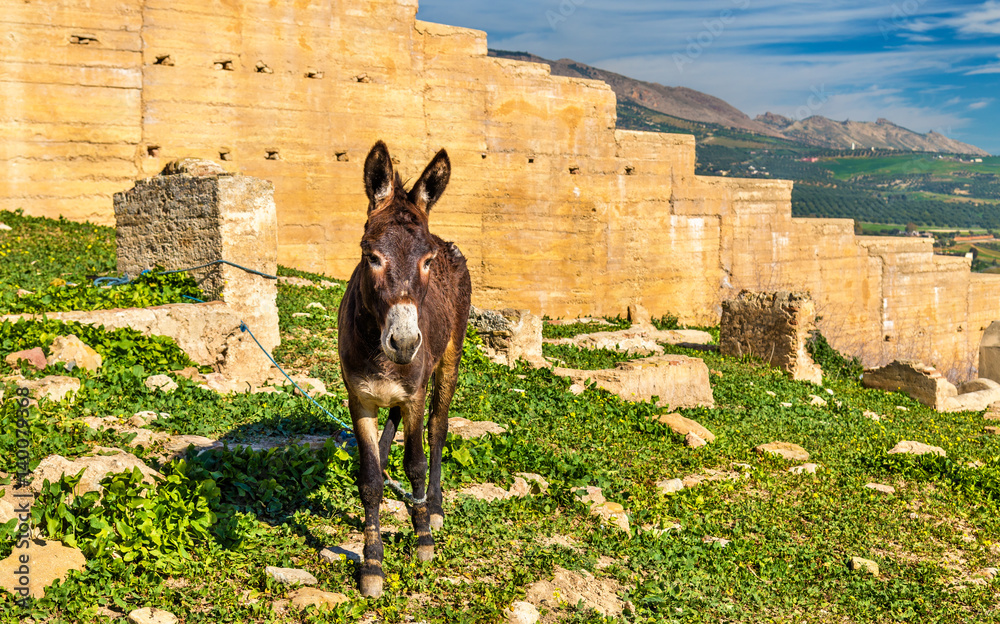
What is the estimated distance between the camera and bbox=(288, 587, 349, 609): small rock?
154 inches

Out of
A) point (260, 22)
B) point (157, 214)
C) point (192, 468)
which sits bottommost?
point (192, 468)

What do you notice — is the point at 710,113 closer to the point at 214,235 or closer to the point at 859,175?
the point at 859,175

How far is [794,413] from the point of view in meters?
10.9

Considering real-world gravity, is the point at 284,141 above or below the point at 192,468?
above

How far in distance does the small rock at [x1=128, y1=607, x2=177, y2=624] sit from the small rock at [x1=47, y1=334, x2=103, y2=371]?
13.2 feet

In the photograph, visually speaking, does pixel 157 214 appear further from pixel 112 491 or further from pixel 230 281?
pixel 112 491

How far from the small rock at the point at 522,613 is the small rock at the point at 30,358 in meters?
5.05

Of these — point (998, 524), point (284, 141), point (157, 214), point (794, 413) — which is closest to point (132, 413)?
point (157, 214)

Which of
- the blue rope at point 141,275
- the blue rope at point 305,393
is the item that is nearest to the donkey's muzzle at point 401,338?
the blue rope at point 305,393

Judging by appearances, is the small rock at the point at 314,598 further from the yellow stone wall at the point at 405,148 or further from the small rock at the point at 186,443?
the yellow stone wall at the point at 405,148

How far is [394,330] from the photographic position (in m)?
3.39

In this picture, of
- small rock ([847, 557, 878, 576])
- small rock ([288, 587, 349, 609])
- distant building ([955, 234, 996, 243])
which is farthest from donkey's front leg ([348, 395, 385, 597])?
distant building ([955, 234, 996, 243])

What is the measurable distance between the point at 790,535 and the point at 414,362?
156 inches

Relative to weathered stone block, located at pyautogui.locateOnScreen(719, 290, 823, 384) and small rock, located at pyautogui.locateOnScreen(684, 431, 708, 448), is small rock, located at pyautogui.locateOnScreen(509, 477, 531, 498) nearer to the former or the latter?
small rock, located at pyautogui.locateOnScreen(684, 431, 708, 448)
